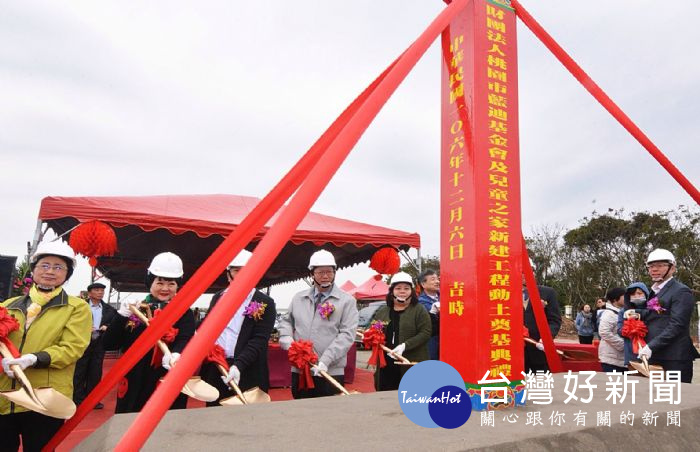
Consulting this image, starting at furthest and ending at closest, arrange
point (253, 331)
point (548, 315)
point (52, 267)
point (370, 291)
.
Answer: point (370, 291) < point (548, 315) < point (253, 331) < point (52, 267)

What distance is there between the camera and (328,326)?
10.4ft

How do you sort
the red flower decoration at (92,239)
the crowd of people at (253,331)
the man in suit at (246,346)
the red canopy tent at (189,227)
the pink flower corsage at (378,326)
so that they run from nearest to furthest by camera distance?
the crowd of people at (253,331), the man in suit at (246,346), the pink flower corsage at (378,326), the red flower decoration at (92,239), the red canopy tent at (189,227)

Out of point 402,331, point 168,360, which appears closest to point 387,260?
point 402,331

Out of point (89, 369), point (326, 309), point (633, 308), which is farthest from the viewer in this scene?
point (89, 369)

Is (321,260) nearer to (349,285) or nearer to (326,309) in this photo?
(326,309)

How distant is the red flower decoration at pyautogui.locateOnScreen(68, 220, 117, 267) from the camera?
5445 mm

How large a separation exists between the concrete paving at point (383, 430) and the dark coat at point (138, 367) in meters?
0.68

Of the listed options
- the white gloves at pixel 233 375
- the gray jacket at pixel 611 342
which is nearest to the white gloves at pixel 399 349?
the white gloves at pixel 233 375

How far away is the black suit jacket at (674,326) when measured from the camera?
129 inches

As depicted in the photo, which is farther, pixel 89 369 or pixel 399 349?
pixel 89 369

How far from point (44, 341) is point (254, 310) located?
1170 mm

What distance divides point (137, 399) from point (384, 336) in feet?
6.11

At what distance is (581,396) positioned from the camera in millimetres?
2453

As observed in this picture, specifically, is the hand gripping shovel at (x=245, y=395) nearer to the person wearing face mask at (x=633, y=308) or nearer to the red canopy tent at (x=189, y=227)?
the person wearing face mask at (x=633, y=308)
